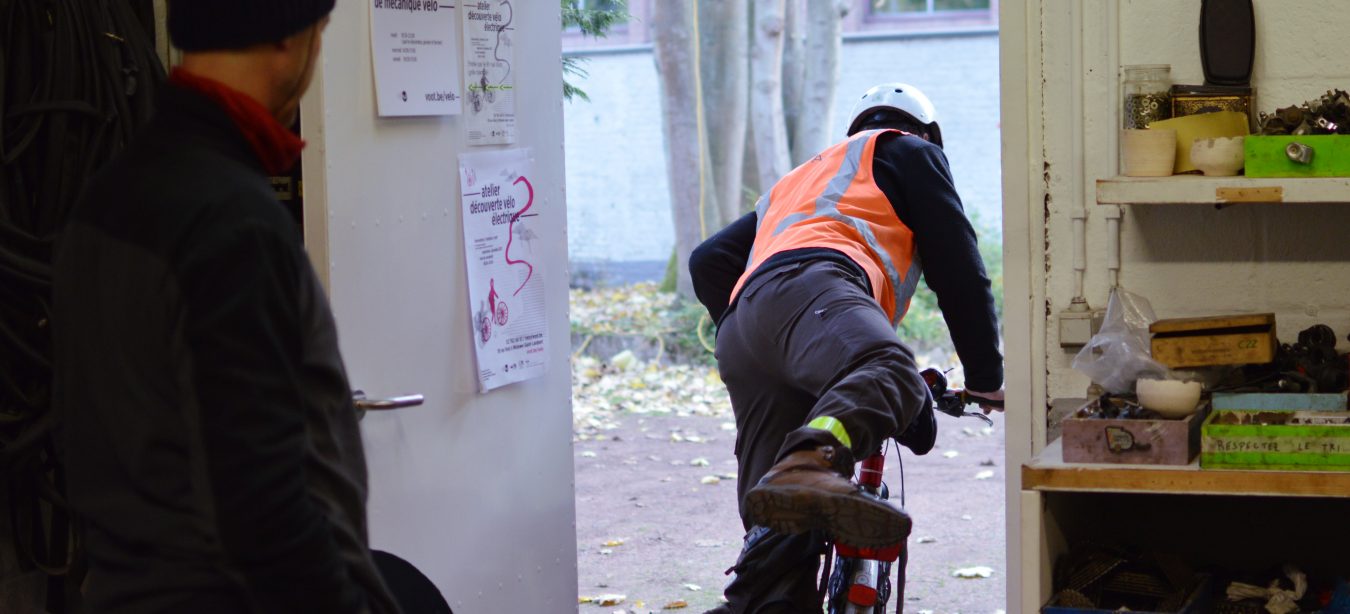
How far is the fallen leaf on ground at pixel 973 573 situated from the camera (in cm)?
602

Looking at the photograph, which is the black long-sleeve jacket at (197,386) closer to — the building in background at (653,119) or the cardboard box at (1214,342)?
the cardboard box at (1214,342)

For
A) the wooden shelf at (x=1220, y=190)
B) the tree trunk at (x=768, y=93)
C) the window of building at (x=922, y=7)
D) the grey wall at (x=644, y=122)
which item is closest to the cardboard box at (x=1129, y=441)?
the wooden shelf at (x=1220, y=190)

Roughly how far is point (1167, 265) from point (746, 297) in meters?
1.04

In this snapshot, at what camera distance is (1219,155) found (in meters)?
3.06

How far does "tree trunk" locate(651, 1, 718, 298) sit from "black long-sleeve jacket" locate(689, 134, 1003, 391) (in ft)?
27.0

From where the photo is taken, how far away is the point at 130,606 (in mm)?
1774

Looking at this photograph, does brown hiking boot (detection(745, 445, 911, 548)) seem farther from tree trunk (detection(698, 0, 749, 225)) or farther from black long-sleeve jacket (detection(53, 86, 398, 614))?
tree trunk (detection(698, 0, 749, 225))

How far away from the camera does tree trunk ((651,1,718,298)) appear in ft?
40.4

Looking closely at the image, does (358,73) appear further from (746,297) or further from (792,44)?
(792,44)

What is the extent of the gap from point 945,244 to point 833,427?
105 centimetres

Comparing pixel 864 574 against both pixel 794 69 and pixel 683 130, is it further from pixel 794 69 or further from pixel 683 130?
pixel 794 69

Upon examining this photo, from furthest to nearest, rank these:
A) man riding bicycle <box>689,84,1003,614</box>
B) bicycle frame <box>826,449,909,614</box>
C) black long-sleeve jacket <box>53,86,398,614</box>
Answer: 1. bicycle frame <box>826,449,909,614</box>
2. man riding bicycle <box>689,84,1003,614</box>
3. black long-sleeve jacket <box>53,86,398,614</box>

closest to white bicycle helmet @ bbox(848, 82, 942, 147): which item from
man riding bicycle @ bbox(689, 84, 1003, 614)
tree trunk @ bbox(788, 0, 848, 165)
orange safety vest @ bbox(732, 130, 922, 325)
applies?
man riding bicycle @ bbox(689, 84, 1003, 614)

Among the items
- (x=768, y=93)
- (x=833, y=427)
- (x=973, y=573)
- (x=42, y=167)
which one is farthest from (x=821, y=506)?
(x=768, y=93)
